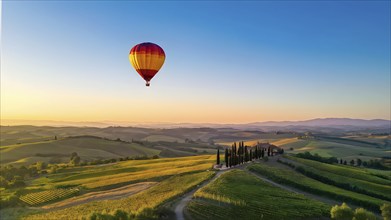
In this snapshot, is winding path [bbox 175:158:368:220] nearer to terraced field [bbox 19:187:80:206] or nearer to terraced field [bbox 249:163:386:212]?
terraced field [bbox 249:163:386:212]

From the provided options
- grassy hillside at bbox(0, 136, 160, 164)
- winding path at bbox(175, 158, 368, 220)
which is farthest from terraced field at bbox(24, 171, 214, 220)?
grassy hillside at bbox(0, 136, 160, 164)

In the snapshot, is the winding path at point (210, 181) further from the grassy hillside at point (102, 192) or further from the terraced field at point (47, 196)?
the terraced field at point (47, 196)

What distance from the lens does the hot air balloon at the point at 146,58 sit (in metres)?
56.8

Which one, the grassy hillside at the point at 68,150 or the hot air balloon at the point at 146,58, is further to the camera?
the grassy hillside at the point at 68,150

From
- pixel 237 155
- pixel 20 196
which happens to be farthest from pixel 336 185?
pixel 20 196

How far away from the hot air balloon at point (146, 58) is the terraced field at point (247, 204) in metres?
20.5

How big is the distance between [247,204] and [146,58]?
89.5ft

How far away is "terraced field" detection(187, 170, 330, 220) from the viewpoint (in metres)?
40.5

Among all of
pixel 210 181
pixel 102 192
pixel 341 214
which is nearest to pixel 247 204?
pixel 341 214

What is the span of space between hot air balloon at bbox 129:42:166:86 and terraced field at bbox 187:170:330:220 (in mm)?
20547

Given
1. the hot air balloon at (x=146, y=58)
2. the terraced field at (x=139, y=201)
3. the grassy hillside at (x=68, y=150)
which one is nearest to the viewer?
the terraced field at (x=139, y=201)

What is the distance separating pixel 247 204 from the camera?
1734 inches

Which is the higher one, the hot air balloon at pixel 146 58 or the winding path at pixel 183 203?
the hot air balloon at pixel 146 58

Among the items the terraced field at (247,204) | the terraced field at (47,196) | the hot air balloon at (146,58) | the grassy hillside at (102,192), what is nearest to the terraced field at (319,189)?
the terraced field at (247,204)
